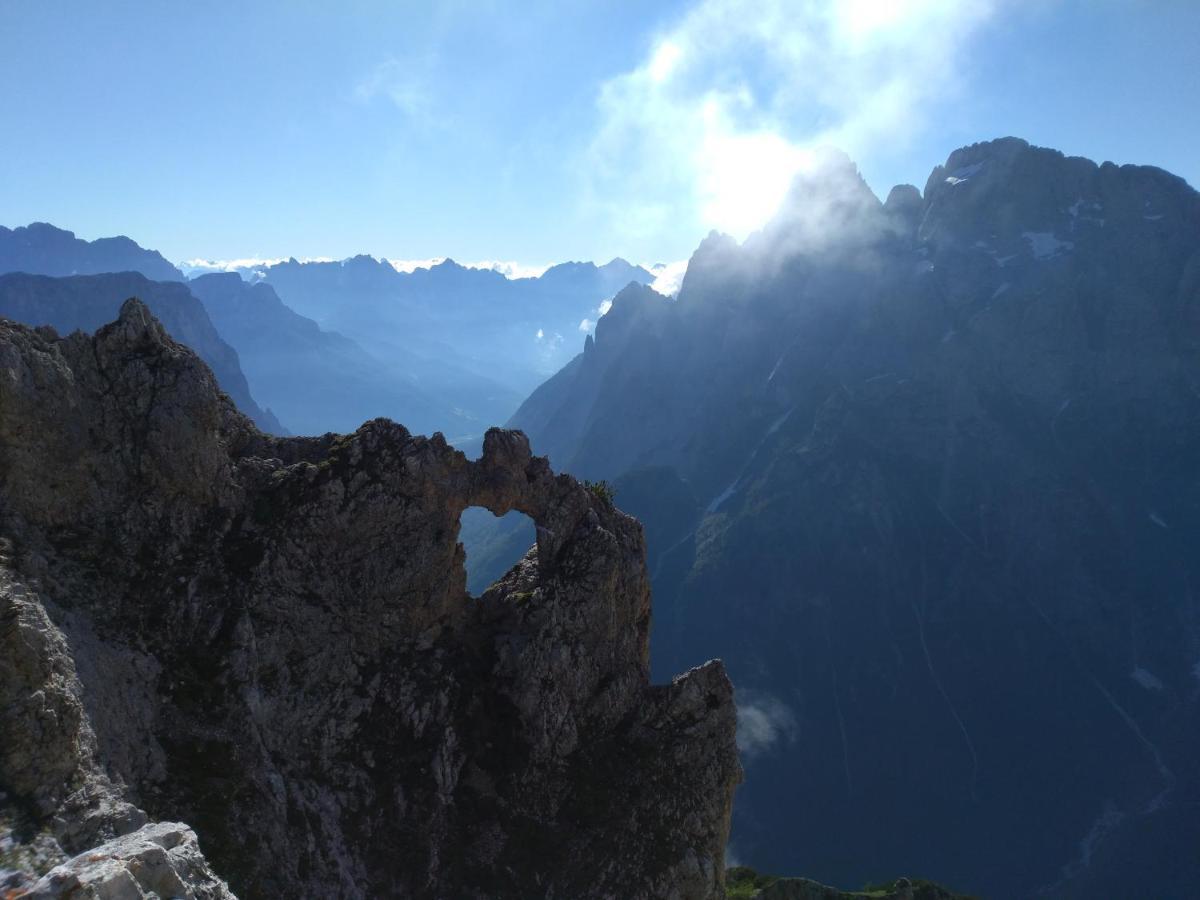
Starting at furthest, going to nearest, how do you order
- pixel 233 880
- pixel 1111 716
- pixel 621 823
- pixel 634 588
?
1. pixel 1111 716
2. pixel 634 588
3. pixel 621 823
4. pixel 233 880

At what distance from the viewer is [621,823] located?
3484cm

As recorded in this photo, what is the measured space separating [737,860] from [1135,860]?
246 feet

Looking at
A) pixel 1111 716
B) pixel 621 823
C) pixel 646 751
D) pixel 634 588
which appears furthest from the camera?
pixel 1111 716

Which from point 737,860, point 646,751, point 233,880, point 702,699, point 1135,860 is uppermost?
point 702,699

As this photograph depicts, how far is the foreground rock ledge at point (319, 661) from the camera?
27.1 m

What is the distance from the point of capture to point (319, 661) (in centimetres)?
3484

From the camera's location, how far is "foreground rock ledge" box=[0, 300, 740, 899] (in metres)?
27.1

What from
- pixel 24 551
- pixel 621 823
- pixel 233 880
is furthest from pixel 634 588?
pixel 24 551

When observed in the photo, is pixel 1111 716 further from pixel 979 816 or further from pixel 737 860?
pixel 737 860

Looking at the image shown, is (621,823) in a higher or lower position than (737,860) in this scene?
higher

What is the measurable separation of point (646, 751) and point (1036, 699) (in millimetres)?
185751

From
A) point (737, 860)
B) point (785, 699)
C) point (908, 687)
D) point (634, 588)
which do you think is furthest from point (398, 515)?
point (908, 687)

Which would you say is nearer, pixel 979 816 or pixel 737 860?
pixel 737 860

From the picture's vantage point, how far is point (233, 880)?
26453 mm
